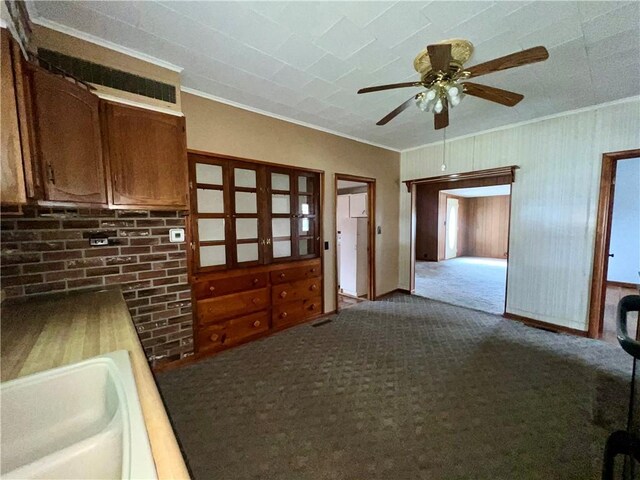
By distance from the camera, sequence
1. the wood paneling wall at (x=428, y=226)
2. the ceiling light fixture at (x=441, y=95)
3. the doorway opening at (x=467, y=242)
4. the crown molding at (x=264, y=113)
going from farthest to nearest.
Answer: the wood paneling wall at (x=428, y=226) → the doorway opening at (x=467, y=242) → the crown molding at (x=264, y=113) → the ceiling light fixture at (x=441, y=95)

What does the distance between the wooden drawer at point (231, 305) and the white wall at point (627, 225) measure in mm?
6047

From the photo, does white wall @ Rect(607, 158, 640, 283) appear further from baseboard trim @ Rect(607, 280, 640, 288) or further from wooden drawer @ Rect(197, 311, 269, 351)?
wooden drawer @ Rect(197, 311, 269, 351)

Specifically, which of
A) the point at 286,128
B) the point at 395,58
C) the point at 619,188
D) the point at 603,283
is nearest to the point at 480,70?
the point at 395,58

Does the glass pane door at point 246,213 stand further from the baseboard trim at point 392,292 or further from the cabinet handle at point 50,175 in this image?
the baseboard trim at point 392,292

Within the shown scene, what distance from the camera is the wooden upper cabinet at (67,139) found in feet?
4.50

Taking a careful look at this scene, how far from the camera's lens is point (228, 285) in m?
2.71

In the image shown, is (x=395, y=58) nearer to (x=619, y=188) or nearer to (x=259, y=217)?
(x=259, y=217)

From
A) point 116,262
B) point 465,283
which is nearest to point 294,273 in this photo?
point 116,262

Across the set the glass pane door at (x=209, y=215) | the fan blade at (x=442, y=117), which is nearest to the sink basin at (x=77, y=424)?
the glass pane door at (x=209, y=215)

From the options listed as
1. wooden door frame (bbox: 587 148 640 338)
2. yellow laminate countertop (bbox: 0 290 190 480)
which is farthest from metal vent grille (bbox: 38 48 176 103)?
wooden door frame (bbox: 587 148 640 338)

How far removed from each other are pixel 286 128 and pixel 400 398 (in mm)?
3054

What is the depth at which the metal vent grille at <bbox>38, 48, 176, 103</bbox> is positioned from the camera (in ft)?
5.46

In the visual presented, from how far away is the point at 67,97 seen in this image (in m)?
1.48

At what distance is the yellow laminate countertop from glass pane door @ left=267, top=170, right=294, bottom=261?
1.70 m
